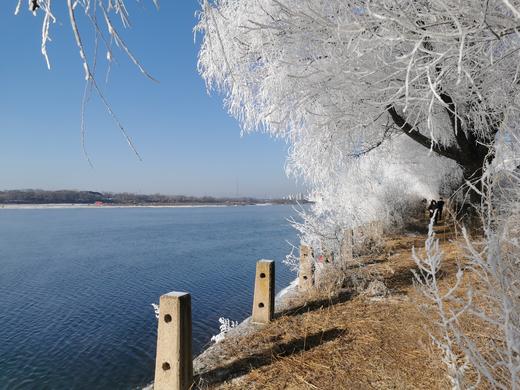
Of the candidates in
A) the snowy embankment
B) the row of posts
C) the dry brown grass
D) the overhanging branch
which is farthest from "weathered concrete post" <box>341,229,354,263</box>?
the row of posts

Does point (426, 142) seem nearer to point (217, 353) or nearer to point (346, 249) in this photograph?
point (346, 249)

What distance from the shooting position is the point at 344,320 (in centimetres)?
485

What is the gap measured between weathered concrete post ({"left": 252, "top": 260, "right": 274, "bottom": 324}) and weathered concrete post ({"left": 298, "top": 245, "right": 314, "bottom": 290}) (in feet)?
4.08

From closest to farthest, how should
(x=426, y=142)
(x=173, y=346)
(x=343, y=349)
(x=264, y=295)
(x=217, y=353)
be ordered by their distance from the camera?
(x=173, y=346) < (x=343, y=349) < (x=217, y=353) < (x=264, y=295) < (x=426, y=142)

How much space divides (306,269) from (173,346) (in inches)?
133

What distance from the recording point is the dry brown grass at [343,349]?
3377 mm

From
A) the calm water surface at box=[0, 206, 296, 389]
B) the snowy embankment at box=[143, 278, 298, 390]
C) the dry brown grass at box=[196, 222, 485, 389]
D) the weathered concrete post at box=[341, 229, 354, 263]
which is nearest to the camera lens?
the dry brown grass at box=[196, 222, 485, 389]

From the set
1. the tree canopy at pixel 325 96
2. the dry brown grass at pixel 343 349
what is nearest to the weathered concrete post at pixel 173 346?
the dry brown grass at pixel 343 349

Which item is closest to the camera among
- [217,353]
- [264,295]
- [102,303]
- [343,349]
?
[343,349]

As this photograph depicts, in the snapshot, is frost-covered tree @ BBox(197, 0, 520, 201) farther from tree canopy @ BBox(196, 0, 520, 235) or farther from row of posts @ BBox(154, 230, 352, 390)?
row of posts @ BBox(154, 230, 352, 390)

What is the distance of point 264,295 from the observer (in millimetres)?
5215

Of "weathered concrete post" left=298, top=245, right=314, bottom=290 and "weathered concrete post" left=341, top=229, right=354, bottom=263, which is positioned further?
"weathered concrete post" left=341, top=229, right=354, bottom=263

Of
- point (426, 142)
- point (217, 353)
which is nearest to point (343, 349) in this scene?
point (217, 353)

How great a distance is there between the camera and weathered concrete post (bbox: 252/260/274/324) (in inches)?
205
